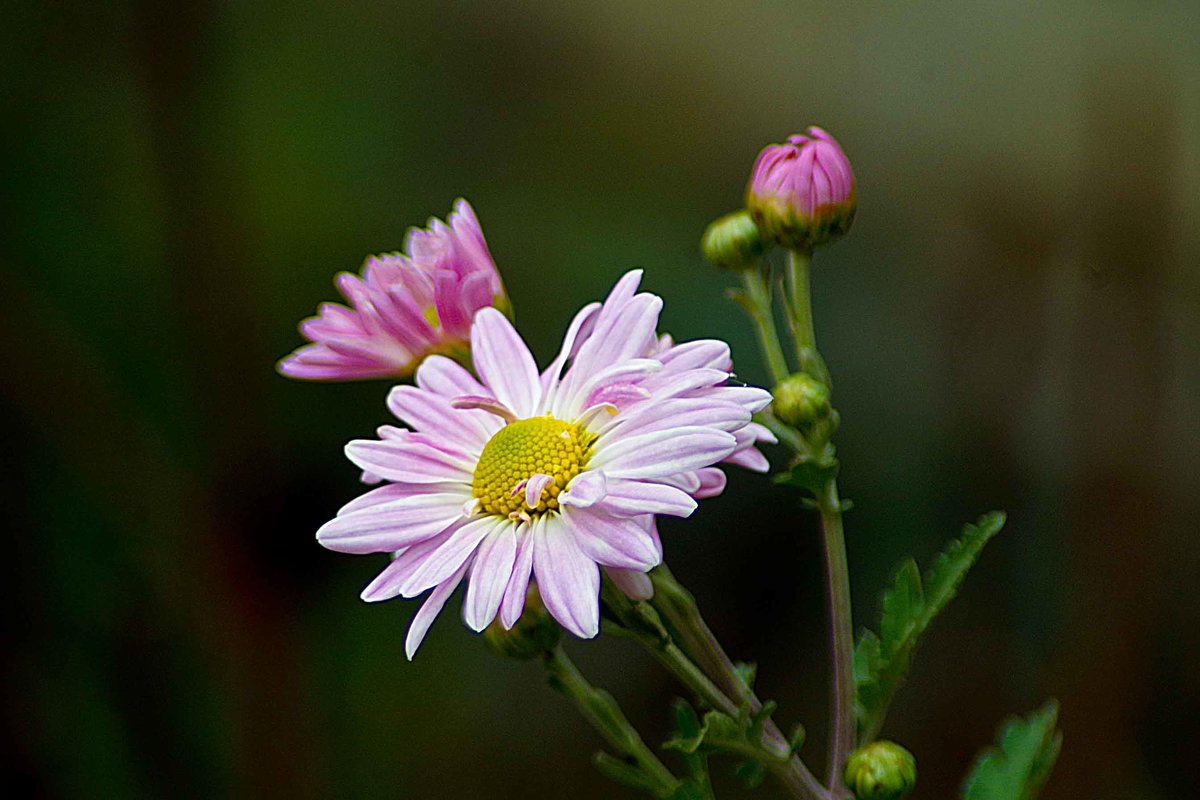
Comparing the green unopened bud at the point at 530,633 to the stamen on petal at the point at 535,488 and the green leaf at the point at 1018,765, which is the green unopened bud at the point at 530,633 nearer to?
the stamen on petal at the point at 535,488

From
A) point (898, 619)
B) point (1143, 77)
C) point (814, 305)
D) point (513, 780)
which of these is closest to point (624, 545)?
point (898, 619)

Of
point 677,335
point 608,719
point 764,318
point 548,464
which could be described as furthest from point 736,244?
point 677,335


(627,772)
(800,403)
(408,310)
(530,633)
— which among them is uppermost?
(408,310)

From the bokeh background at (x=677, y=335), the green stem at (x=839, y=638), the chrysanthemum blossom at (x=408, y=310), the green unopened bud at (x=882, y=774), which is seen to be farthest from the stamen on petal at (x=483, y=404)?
the bokeh background at (x=677, y=335)

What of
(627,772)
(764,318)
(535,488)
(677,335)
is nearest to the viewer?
(535,488)

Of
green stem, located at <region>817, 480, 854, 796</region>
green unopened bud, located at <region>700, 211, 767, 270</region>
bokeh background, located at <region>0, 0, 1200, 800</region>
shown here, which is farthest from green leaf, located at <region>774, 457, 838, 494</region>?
bokeh background, located at <region>0, 0, 1200, 800</region>

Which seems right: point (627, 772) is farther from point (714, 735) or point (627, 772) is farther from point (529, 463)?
point (529, 463)
